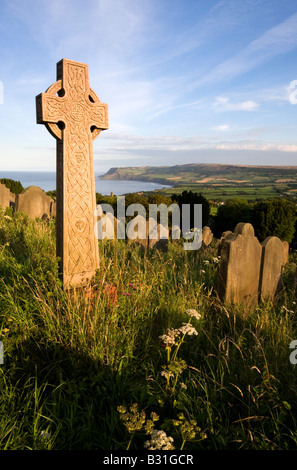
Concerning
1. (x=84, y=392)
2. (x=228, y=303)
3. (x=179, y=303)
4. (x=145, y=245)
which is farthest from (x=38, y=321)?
(x=145, y=245)

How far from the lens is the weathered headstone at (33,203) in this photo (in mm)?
7723

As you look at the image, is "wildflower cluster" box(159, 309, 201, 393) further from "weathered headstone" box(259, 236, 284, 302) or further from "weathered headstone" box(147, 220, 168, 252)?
"weathered headstone" box(147, 220, 168, 252)

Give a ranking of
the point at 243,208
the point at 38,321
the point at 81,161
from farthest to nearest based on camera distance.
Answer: the point at 243,208
the point at 81,161
the point at 38,321

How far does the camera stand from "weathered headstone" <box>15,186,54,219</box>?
25.3ft


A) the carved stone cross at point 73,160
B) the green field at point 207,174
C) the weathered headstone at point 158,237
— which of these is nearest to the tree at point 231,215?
the weathered headstone at point 158,237

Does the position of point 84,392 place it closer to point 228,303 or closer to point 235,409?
point 235,409

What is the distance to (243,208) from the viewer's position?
33000mm

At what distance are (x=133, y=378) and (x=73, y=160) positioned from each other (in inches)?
102

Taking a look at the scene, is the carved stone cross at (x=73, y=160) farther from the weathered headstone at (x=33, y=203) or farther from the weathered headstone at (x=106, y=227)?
the weathered headstone at (x=33, y=203)

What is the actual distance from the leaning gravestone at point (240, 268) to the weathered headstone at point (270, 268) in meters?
0.09

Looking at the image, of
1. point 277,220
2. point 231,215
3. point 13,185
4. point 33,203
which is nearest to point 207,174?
point 231,215

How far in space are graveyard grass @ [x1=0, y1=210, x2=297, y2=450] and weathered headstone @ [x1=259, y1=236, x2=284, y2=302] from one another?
2.95 ft

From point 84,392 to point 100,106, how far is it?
3414 mm

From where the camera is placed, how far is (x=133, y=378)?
2.55m
